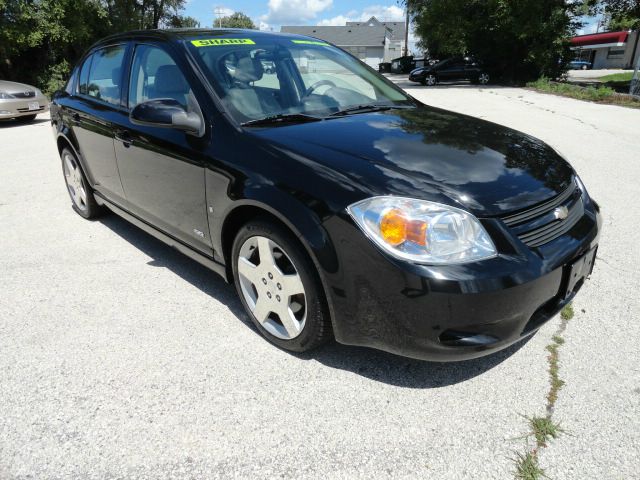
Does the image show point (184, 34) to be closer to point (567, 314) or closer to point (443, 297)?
point (443, 297)

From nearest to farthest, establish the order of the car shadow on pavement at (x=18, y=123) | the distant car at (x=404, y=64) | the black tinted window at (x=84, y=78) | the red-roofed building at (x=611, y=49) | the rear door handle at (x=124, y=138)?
the rear door handle at (x=124, y=138) < the black tinted window at (x=84, y=78) < the car shadow on pavement at (x=18, y=123) < the distant car at (x=404, y=64) < the red-roofed building at (x=611, y=49)

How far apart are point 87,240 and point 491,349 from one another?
3.53 metres

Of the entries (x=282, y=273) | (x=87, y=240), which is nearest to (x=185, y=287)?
(x=282, y=273)

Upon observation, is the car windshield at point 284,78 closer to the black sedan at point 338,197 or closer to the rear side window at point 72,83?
the black sedan at point 338,197

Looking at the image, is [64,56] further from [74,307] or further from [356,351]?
[356,351]

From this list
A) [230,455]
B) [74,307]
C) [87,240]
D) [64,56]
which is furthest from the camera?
[64,56]

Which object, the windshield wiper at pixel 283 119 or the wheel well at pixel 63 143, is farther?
the wheel well at pixel 63 143

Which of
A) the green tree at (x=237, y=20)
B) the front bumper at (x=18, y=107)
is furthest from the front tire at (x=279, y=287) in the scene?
the green tree at (x=237, y=20)

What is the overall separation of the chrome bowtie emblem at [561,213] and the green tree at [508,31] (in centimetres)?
2371

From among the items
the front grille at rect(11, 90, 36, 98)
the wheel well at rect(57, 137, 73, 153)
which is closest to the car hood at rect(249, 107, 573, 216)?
the wheel well at rect(57, 137, 73, 153)

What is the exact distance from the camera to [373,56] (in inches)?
3059

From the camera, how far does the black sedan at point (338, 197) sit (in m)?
1.91

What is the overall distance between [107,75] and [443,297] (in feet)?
10.4

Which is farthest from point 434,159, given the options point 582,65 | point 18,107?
point 582,65
